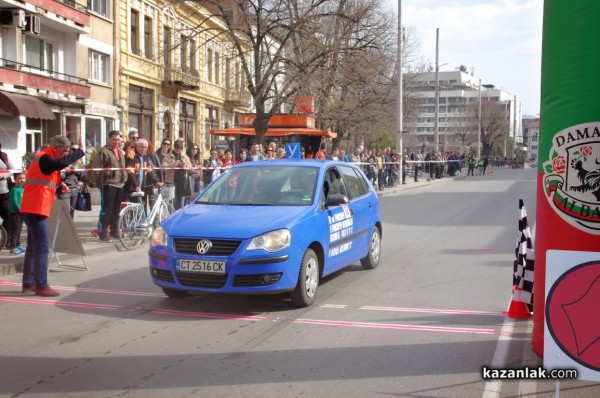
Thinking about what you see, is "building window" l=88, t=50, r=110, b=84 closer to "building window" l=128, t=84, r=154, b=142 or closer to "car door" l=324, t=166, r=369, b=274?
"building window" l=128, t=84, r=154, b=142

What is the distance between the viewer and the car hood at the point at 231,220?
6801 millimetres

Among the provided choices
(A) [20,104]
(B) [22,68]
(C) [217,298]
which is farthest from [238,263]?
(B) [22,68]

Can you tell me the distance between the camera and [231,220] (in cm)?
706

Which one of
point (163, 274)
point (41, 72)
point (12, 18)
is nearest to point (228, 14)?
point (12, 18)

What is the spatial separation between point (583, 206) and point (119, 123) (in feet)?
95.4

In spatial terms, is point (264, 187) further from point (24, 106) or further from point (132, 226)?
point (24, 106)

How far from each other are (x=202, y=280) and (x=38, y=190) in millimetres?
2449

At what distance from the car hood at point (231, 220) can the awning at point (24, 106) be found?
1773 cm

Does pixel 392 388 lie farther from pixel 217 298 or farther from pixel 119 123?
pixel 119 123

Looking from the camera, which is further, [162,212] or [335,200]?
[162,212]

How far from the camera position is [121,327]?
6.41 meters

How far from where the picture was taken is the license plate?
6.68 metres

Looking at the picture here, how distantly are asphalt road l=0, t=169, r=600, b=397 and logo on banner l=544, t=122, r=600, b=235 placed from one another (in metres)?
1.28

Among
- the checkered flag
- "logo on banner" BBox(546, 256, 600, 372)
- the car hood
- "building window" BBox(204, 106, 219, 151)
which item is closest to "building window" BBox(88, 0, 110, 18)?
"building window" BBox(204, 106, 219, 151)
